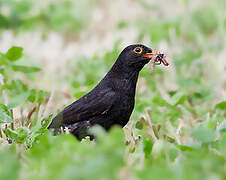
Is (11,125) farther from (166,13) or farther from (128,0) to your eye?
(128,0)

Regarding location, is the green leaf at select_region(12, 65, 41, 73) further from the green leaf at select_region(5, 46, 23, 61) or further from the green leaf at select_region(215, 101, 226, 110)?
the green leaf at select_region(215, 101, 226, 110)

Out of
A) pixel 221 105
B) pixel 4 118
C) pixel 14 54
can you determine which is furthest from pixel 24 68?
pixel 221 105

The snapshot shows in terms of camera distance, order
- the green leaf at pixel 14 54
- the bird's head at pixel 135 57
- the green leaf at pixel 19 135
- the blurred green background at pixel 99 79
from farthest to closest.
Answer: the green leaf at pixel 14 54 < the bird's head at pixel 135 57 < the green leaf at pixel 19 135 < the blurred green background at pixel 99 79

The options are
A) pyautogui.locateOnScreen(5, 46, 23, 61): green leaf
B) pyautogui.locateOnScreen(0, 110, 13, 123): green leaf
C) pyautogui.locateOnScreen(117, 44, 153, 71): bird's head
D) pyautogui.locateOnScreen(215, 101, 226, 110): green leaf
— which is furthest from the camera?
pyautogui.locateOnScreen(5, 46, 23, 61): green leaf

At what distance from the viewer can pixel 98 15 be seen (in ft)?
30.2

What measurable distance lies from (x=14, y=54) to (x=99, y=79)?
1.31m

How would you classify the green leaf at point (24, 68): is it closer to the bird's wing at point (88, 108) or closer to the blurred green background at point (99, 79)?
the blurred green background at point (99, 79)

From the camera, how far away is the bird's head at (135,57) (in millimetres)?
4172

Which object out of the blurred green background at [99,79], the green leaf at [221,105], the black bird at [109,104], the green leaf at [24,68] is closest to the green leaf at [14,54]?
the blurred green background at [99,79]

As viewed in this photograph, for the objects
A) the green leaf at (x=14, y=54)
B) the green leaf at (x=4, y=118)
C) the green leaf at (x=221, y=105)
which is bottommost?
the green leaf at (x=221, y=105)

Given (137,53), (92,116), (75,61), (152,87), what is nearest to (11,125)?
(92,116)

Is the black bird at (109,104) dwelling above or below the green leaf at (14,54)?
below

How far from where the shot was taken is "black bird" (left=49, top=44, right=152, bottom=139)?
3.81 m

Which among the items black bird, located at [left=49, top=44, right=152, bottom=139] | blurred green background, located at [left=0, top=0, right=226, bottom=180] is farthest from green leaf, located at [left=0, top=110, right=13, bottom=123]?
black bird, located at [left=49, top=44, right=152, bottom=139]
